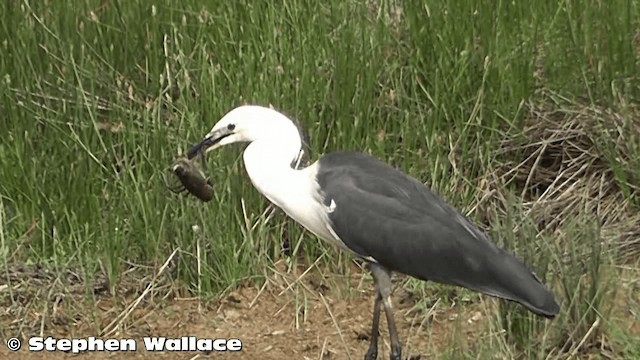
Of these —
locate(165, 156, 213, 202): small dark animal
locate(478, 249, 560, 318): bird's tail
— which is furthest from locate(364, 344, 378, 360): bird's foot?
locate(165, 156, 213, 202): small dark animal

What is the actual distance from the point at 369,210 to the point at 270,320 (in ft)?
2.73

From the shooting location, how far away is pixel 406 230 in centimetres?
376

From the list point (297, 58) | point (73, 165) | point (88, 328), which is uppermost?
point (297, 58)

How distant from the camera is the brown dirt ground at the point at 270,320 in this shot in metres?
4.22

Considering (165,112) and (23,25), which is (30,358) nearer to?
(165,112)

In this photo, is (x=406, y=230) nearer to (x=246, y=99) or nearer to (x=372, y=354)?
(x=372, y=354)

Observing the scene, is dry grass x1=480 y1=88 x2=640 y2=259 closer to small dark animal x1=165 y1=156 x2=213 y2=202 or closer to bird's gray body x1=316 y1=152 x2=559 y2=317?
bird's gray body x1=316 y1=152 x2=559 y2=317

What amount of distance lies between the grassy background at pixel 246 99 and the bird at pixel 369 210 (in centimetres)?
63

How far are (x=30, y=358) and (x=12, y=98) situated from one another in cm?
127

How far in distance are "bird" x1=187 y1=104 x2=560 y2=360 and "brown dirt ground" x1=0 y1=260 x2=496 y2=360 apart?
1.23 ft

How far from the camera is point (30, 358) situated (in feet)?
13.6

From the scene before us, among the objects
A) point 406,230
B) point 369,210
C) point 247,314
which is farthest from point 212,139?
point 247,314

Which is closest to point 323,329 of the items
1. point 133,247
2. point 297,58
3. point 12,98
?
point 133,247

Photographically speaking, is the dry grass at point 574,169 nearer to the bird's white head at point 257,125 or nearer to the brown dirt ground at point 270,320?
the brown dirt ground at point 270,320
